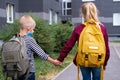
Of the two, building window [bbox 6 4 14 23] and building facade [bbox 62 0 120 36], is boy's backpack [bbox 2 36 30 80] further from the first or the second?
building facade [bbox 62 0 120 36]

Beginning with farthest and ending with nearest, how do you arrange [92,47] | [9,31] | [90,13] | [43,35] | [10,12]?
[10,12], [43,35], [9,31], [90,13], [92,47]

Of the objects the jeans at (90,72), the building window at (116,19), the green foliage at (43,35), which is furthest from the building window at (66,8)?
the jeans at (90,72)

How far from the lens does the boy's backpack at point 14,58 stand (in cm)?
485

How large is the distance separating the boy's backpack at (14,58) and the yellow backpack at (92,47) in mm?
809

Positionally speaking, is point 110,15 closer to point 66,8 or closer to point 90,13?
point 66,8

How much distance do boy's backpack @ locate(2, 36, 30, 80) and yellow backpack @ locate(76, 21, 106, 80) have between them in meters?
0.81

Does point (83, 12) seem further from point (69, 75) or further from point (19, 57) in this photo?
point (69, 75)

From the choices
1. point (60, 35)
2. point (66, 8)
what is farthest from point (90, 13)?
point (66, 8)

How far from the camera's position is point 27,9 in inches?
1249

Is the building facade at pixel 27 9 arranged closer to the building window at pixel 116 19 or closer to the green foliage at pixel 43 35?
the green foliage at pixel 43 35

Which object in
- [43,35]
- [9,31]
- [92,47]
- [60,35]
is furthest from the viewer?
[60,35]

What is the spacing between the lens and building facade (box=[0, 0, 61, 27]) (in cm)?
2534

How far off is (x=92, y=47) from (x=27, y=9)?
1063 inches

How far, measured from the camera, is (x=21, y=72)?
4969 millimetres
